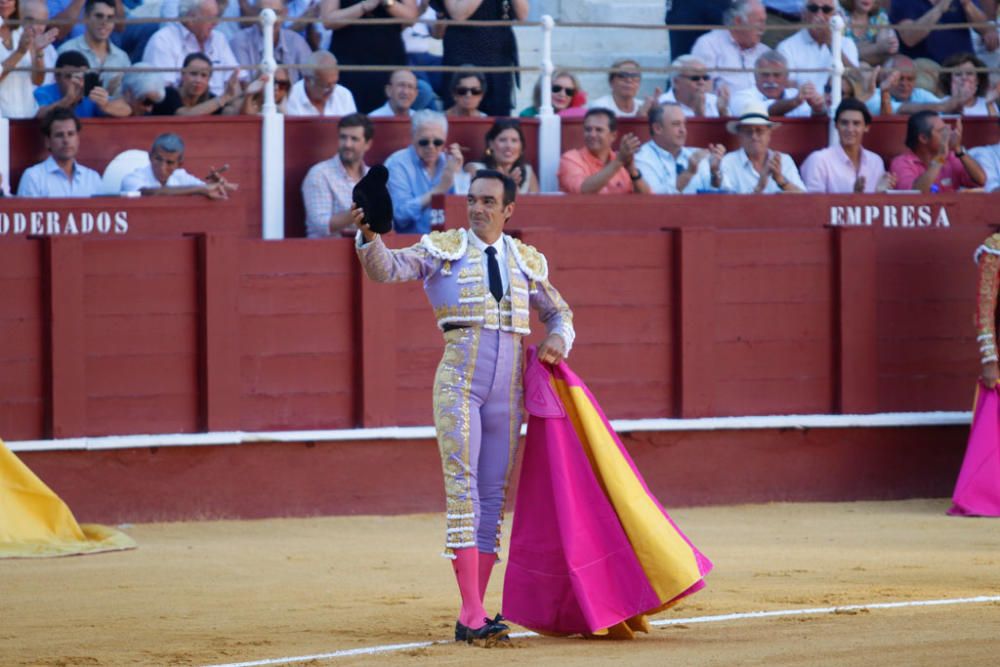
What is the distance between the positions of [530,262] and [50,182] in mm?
3892

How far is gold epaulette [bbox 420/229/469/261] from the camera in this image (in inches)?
222

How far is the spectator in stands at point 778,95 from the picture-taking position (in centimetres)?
1027

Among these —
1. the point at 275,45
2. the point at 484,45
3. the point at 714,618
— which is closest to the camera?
the point at 714,618

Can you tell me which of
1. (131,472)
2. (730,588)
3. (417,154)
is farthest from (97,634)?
(417,154)

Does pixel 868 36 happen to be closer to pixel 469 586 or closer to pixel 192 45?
pixel 192 45

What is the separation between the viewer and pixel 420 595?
6.65m

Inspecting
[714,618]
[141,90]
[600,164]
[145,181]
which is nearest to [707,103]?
[600,164]

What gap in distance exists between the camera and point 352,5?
10062mm

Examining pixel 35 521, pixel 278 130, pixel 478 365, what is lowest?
pixel 35 521

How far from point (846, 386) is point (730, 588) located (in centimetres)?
338

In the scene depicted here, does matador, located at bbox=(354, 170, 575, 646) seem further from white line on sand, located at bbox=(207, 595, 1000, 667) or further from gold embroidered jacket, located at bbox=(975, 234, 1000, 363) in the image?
gold embroidered jacket, located at bbox=(975, 234, 1000, 363)

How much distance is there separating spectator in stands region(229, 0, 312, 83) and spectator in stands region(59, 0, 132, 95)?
2.12ft

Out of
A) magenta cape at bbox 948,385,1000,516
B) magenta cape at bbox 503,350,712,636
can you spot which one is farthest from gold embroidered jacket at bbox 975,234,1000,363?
magenta cape at bbox 503,350,712,636

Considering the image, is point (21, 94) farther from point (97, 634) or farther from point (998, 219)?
point (998, 219)
